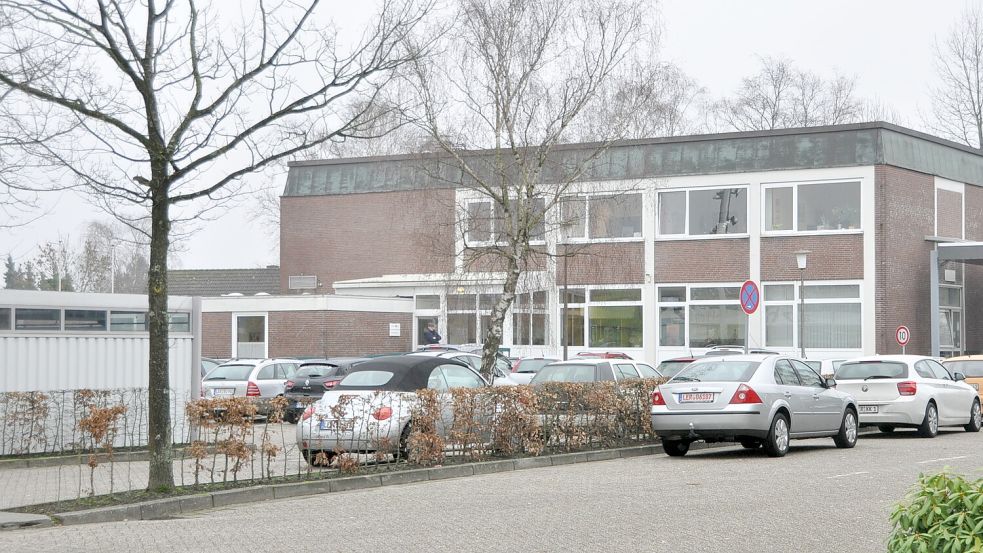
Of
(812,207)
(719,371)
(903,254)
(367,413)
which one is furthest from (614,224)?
(367,413)

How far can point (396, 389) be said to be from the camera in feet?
55.9

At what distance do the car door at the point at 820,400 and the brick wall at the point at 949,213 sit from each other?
2319 centimetres

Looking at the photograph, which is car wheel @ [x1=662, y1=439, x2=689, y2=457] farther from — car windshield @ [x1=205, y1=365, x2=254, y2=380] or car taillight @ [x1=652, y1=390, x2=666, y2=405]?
car windshield @ [x1=205, y1=365, x2=254, y2=380]

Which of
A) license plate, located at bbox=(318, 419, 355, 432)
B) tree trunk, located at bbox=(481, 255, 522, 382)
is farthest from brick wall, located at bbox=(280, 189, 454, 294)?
license plate, located at bbox=(318, 419, 355, 432)

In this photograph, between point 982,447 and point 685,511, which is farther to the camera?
point 982,447

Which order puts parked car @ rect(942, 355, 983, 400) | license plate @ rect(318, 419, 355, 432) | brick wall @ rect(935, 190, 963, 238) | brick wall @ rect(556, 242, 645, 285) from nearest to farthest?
license plate @ rect(318, 419, 355, 432)
parked car @ rect(942, 355, 983, 400)
brick wall @ rect(935, 190, 963, 238)
brick wall @ rect(556, 242, 645, 285)

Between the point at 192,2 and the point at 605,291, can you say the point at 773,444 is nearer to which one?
the point at 192,2

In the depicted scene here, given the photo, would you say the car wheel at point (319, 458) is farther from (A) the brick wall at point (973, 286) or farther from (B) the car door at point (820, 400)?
(A) the brick wall at point (973, 286)

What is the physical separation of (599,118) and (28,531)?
20354 millimetres

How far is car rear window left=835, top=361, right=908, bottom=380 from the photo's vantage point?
22.6 m

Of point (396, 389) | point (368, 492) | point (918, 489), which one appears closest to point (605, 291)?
point (396, 389)

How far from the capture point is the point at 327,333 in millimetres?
43219

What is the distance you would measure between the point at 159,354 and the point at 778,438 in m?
9.20

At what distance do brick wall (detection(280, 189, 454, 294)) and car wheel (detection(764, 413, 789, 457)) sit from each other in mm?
30404
